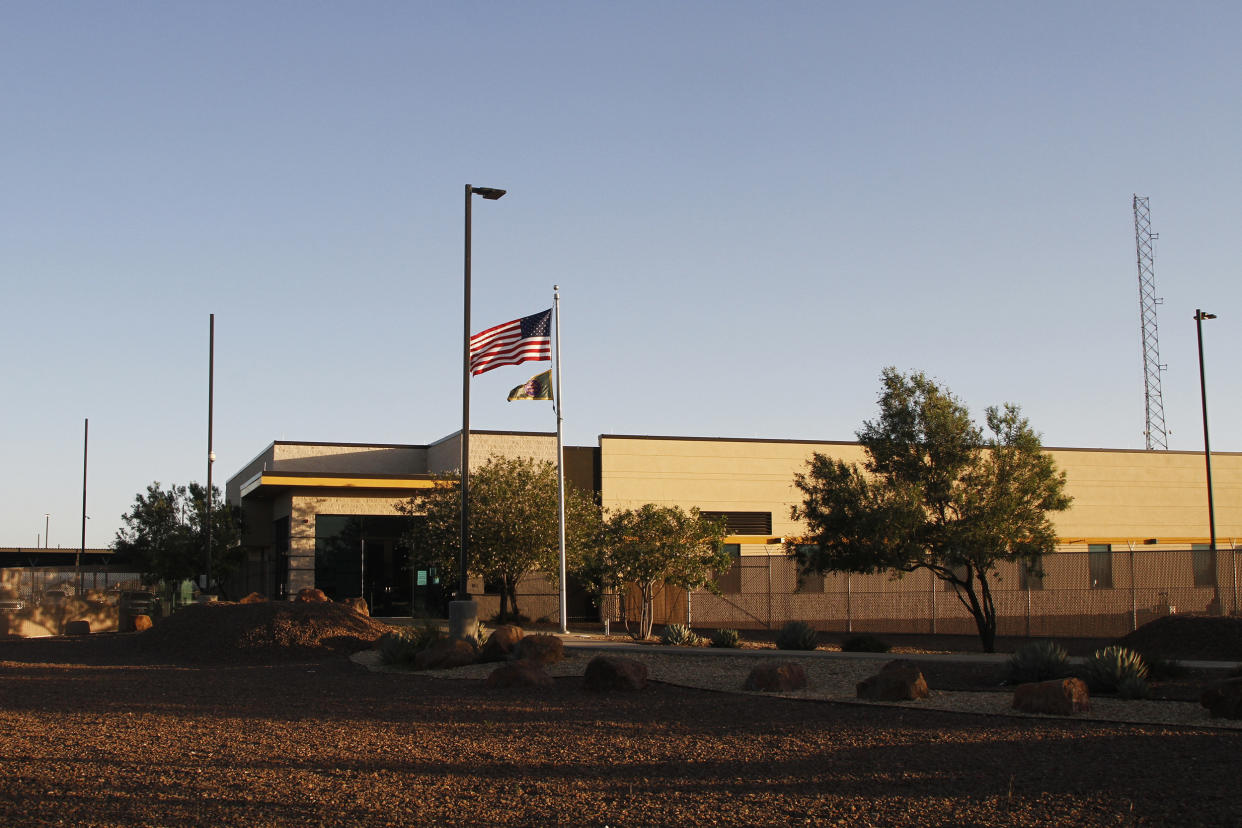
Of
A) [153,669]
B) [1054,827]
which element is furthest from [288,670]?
[1054,827]

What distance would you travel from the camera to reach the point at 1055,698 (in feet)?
39.5

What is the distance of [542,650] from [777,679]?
437 cm

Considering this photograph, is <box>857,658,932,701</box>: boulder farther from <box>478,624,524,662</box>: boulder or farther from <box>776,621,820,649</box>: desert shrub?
<box>776,621,820,649</box>: desert shrub

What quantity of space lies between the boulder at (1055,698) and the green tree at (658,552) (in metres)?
12.7

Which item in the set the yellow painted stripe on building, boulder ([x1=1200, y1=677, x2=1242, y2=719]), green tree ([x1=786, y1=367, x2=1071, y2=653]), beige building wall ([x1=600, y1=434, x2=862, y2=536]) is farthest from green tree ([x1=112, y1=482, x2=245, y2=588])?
boulder ([x1=1200, y1=677, x2=1242, y2=719])

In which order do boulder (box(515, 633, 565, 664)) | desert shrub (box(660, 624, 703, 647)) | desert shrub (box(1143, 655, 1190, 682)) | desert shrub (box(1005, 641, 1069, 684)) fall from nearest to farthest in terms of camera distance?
1. desert shrub (box(1005, 641, 1069, 684))
2. desert shrub (box(1143, 655, 1190, 682))
3. boulder (box(515, 633, 565, 664))
4. desert shrub (box(660, 624, 703, 647))

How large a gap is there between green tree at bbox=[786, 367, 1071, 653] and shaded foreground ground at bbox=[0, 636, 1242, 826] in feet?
31.8

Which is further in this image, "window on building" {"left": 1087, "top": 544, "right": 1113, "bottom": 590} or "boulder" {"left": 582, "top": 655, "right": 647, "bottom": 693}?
"window on building" {"left": 1087, "top": 544, "right": 1113, "bottom": 590}

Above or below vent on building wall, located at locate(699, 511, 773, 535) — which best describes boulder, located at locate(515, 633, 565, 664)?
below

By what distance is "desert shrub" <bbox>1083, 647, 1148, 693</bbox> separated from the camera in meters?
13.7

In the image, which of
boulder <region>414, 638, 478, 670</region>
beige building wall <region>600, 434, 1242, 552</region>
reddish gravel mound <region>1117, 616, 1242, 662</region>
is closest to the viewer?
boulder <region>414, 638, 478, 670</region>

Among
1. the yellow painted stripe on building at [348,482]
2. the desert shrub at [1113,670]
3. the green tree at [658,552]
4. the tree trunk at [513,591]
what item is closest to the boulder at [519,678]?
the desert shrub at [1113,670]

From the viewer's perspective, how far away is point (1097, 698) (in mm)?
13578

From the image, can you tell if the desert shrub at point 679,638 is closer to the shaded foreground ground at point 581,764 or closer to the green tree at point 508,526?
the shaded foreground ground at point 581,764
